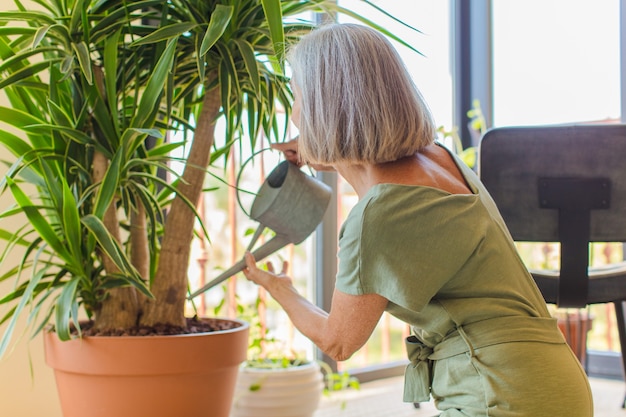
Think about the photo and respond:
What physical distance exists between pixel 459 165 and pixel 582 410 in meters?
0.50

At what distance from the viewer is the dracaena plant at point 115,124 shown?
138 centimetres

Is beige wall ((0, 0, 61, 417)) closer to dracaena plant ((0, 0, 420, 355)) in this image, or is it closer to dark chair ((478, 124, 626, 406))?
dracaena plant ((0, 0, 420, 355))

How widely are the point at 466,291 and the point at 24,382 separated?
4.10 ft

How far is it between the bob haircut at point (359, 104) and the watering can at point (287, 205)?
252mm

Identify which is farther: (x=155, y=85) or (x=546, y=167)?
(x=546, y=167)

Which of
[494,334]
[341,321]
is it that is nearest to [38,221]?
[341,321]

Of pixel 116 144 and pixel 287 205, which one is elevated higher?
pixel 116 144

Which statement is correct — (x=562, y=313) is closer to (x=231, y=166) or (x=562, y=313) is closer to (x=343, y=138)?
(x=231, y=166)

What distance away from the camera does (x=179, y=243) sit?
1.66m

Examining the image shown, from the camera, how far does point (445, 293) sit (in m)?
1.22

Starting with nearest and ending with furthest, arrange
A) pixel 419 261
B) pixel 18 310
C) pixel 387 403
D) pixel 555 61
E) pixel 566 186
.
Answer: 1. pixel 419 261
2. pixel 18 310
3. pixel 566 186
4. pixel 387 403
5. pixel 555 61

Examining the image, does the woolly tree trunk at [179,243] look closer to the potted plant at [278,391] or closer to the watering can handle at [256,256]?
the watering can handle at [256,256]

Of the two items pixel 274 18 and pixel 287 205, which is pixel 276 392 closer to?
pixel 287 205

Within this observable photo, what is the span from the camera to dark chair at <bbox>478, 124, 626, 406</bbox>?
194cm
